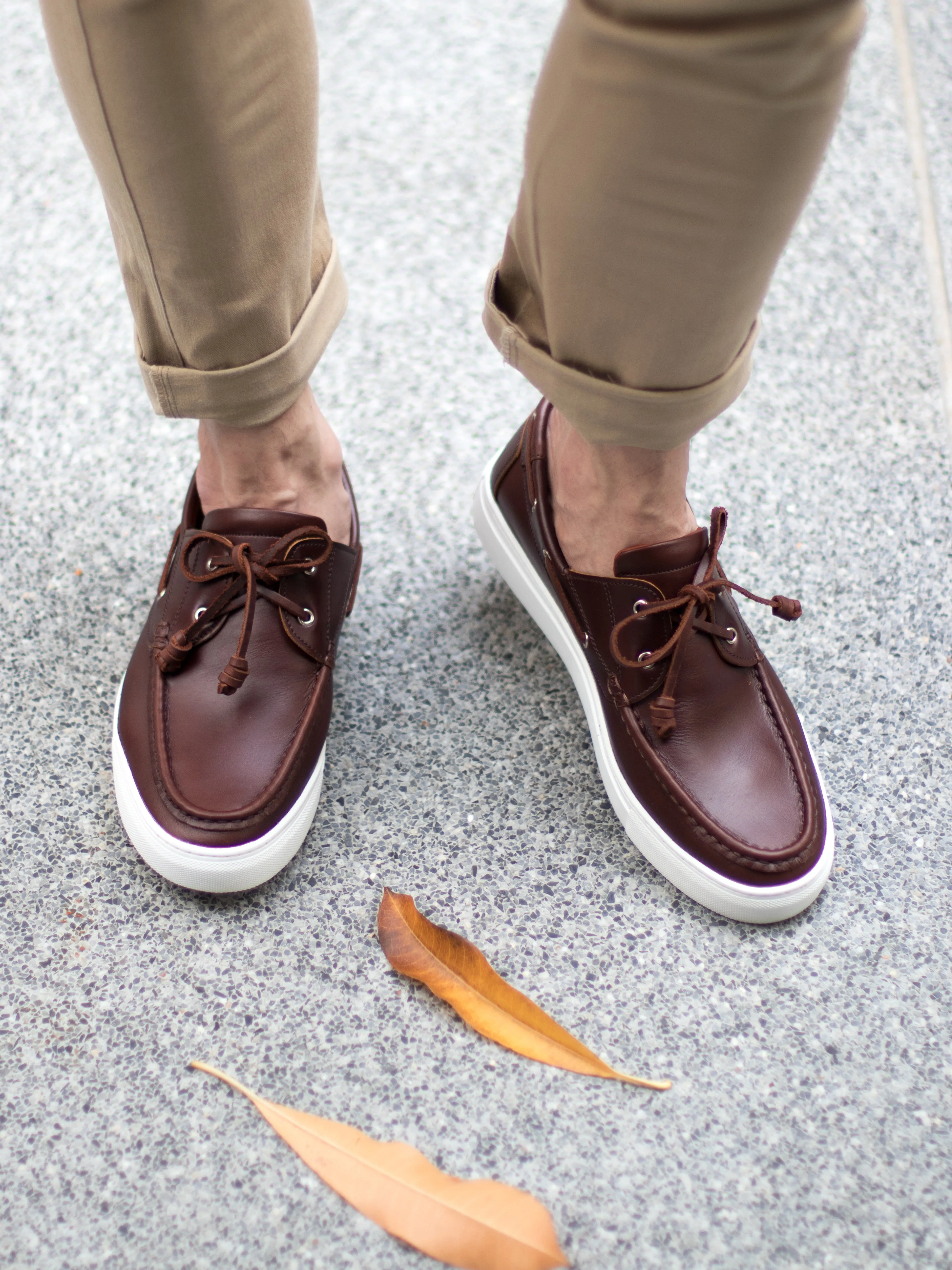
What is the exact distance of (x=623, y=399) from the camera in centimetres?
61

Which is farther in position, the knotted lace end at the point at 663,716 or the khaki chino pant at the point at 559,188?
the knotted lace end at the point at 663,716

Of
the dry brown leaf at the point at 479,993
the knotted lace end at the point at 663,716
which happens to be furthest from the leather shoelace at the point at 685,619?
the dry brown leaf at the point at 479,993

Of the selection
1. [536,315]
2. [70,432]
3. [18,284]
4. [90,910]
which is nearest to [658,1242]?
[90,910]

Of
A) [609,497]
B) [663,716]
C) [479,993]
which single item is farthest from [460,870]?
[609,497]

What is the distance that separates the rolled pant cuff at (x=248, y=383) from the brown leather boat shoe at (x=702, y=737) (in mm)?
265

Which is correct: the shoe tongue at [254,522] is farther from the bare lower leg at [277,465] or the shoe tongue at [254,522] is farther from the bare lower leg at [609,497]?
the bare lower leg at [609,497]

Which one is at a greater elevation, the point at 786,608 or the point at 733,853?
the point at 786,608

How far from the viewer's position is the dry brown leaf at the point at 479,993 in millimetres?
661

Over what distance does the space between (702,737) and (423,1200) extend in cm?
38

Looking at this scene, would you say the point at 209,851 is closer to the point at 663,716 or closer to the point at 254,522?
the point at 254,522

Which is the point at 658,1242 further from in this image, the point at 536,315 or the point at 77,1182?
the point at 536,315

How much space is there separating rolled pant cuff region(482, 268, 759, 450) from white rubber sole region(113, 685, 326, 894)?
1.16 feet

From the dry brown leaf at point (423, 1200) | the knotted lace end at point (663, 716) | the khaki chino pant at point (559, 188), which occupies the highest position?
the khaki chino pant at point (559, 188)

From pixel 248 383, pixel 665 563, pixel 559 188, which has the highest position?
pixel 559 188
